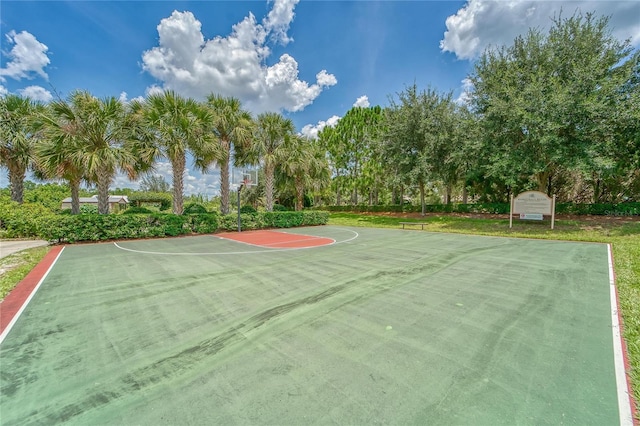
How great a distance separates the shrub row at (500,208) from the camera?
50.6 ft

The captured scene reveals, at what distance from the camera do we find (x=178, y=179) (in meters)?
13.6

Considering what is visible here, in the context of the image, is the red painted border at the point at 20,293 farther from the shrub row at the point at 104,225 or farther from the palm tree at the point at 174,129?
the palm tree at the point at 174,129

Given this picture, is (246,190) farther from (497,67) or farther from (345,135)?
(497,67)

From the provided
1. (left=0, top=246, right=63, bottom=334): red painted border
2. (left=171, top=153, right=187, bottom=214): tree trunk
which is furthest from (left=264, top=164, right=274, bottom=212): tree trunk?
(left=0, top=246, right=63, bottom=334): red painted border

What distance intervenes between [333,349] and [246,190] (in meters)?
34.0

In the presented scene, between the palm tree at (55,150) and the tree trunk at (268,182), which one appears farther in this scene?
the tree trunk at (268,182)

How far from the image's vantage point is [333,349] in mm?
2861

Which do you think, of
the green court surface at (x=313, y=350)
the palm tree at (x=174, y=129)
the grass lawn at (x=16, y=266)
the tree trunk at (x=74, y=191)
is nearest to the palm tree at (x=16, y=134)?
the tree trunk at (x=74, y=191)

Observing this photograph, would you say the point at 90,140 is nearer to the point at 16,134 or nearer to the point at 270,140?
the point at 16,134

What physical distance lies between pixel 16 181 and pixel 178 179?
8.70 m

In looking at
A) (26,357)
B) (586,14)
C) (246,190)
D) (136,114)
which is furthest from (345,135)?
(26,357)

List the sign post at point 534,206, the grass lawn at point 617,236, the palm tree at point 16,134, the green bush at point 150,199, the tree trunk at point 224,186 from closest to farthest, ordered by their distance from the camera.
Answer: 1. the grass lawn at point 617,236
2. the palm tree at point 16,134
3. the sign post at point 534,206
4. the tree trunk at point 224,186
5. the green bush at point 150,199

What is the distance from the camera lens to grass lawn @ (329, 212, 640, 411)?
126 inches

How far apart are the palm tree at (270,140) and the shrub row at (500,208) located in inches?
548
